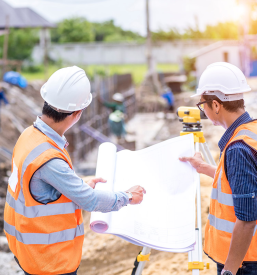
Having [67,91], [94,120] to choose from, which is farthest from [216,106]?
[94,120]

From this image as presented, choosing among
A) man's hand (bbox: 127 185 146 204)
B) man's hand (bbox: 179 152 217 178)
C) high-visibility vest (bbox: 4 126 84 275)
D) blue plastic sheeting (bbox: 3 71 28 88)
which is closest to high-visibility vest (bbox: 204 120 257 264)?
man's hand (bbox: 179 152 217 178)

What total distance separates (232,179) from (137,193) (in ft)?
1.75

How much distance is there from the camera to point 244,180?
1313 mm

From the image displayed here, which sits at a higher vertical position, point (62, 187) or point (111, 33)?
point (111, 33)

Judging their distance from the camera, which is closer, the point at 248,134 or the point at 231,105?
the point at 248,134

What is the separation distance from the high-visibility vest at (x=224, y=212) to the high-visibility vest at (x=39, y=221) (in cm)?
65

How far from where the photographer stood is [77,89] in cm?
161

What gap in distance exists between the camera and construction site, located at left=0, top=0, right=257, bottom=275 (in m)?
3.25

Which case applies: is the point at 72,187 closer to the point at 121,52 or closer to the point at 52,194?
the point at 52,194

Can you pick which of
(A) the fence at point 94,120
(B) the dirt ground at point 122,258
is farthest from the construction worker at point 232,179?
(A) the fence at point 94,120

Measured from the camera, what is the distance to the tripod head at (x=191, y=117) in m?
1.93

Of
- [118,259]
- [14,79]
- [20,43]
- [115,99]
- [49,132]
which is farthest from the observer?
[20,43]

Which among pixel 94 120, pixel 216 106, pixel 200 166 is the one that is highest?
pixel 216 106

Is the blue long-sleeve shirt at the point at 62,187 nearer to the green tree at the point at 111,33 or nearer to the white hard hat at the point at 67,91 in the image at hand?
the white hard hat at the point at 67,91
